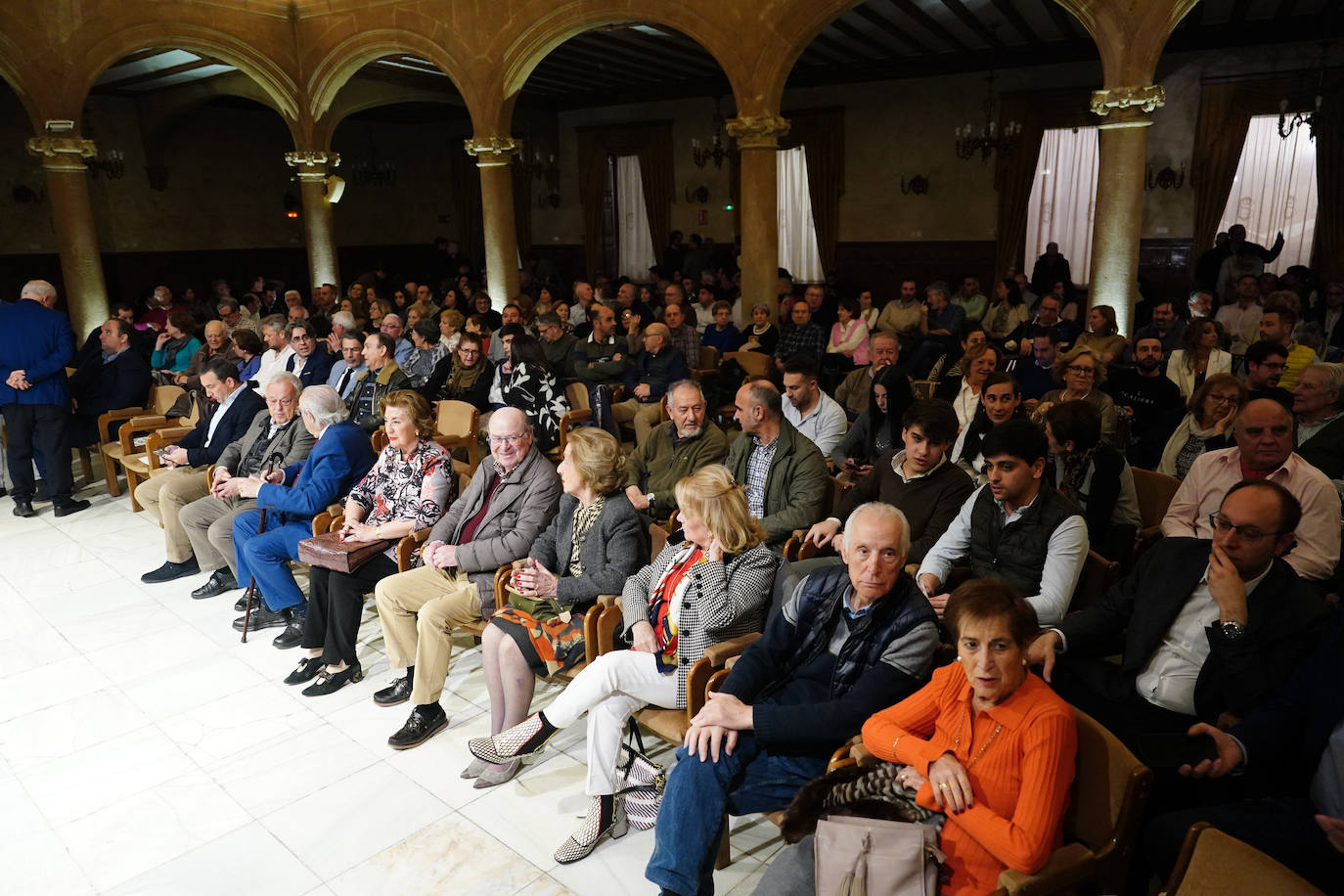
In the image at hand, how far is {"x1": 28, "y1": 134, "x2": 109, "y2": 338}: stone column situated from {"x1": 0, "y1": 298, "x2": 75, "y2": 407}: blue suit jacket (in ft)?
12.4

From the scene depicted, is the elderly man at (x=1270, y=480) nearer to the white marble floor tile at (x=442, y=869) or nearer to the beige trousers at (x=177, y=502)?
the white marble floor tile at (x=442, y=869)

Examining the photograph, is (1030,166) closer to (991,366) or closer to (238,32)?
(991,366)

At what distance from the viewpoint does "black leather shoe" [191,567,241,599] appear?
5078mm

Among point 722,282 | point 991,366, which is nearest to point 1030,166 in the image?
point 722,282

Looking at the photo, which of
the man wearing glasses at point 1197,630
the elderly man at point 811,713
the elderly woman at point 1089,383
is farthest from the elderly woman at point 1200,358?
the elderly man at point 811,713

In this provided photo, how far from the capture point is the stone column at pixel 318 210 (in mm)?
11773

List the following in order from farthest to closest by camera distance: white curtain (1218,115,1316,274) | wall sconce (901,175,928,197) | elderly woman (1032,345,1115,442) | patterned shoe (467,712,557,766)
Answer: wall sconce (901,175,928,197), white curtain (1218,115,1316,274), elderly woman (1032,345,1115,442), patterned shoe (467,712,557,766)

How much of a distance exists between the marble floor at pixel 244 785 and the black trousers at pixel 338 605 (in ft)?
0.63

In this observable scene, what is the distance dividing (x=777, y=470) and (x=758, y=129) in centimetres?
567

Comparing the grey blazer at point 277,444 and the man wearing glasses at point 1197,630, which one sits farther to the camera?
the grey blazer at point 277,444

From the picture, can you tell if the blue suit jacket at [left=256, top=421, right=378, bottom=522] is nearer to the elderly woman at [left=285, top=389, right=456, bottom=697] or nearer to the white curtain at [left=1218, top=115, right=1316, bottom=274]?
the elderly woman at [left=285, top=389, right=456, bottom=697]

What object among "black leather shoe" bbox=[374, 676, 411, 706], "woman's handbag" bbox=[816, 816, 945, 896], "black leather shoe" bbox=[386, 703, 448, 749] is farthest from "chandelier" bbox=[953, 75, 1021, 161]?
"woman's handbag" bbox=[816, 816, 945, 896]

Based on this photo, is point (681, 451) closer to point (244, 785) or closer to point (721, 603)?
point (721, 603)

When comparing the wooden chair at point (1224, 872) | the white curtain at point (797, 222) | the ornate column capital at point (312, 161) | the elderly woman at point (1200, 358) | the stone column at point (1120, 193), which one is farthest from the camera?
the white curtain at point (797, 222)
